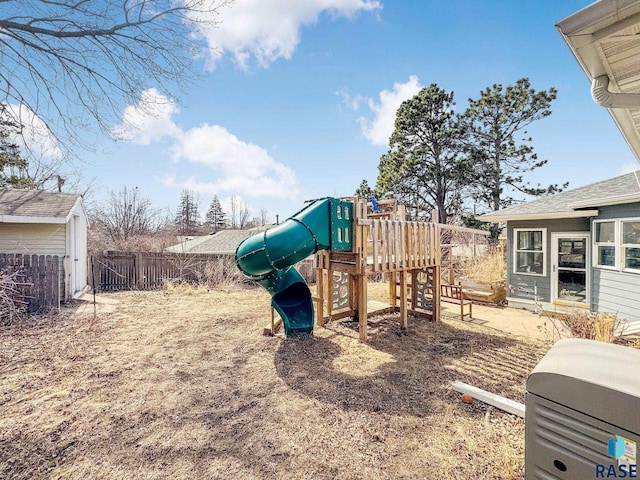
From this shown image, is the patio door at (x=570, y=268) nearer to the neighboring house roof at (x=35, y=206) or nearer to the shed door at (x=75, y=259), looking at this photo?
the neighboring house roof at (x=35, y=206)

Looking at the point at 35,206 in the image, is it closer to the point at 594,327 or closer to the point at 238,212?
the point at 594,327

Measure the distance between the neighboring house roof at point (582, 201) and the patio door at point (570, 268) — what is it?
27.5 inches

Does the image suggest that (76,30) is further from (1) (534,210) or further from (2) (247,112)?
(1) (534,210)

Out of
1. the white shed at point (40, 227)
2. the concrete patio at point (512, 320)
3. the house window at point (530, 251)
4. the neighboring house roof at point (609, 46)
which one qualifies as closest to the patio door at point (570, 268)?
the house window at point (530, 251)

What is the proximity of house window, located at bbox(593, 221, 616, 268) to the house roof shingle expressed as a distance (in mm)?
13935

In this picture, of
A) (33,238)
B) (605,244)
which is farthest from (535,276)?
(33,238)

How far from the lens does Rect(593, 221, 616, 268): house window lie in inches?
272

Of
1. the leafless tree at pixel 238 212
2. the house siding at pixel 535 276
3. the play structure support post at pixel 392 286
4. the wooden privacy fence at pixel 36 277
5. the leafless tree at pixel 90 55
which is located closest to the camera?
the leafless tree at pixel 90 55

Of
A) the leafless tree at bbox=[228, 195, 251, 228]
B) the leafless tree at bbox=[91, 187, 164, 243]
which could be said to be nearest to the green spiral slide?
the leafless tree at bbox=[91, 187, 164, 243]

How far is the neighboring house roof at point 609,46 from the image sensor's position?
1567 millimetres

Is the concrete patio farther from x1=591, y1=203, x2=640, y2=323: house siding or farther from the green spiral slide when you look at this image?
the green spiral slide

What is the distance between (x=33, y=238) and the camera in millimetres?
8969

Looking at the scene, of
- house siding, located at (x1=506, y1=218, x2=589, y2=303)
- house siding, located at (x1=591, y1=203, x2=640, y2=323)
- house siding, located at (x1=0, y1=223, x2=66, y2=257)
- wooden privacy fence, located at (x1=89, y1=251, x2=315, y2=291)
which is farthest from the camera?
wooden privacy fence, located at (x1=89, y1=251, x2=315, y2=291)

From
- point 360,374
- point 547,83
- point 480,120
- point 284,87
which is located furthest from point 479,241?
point 360,374
